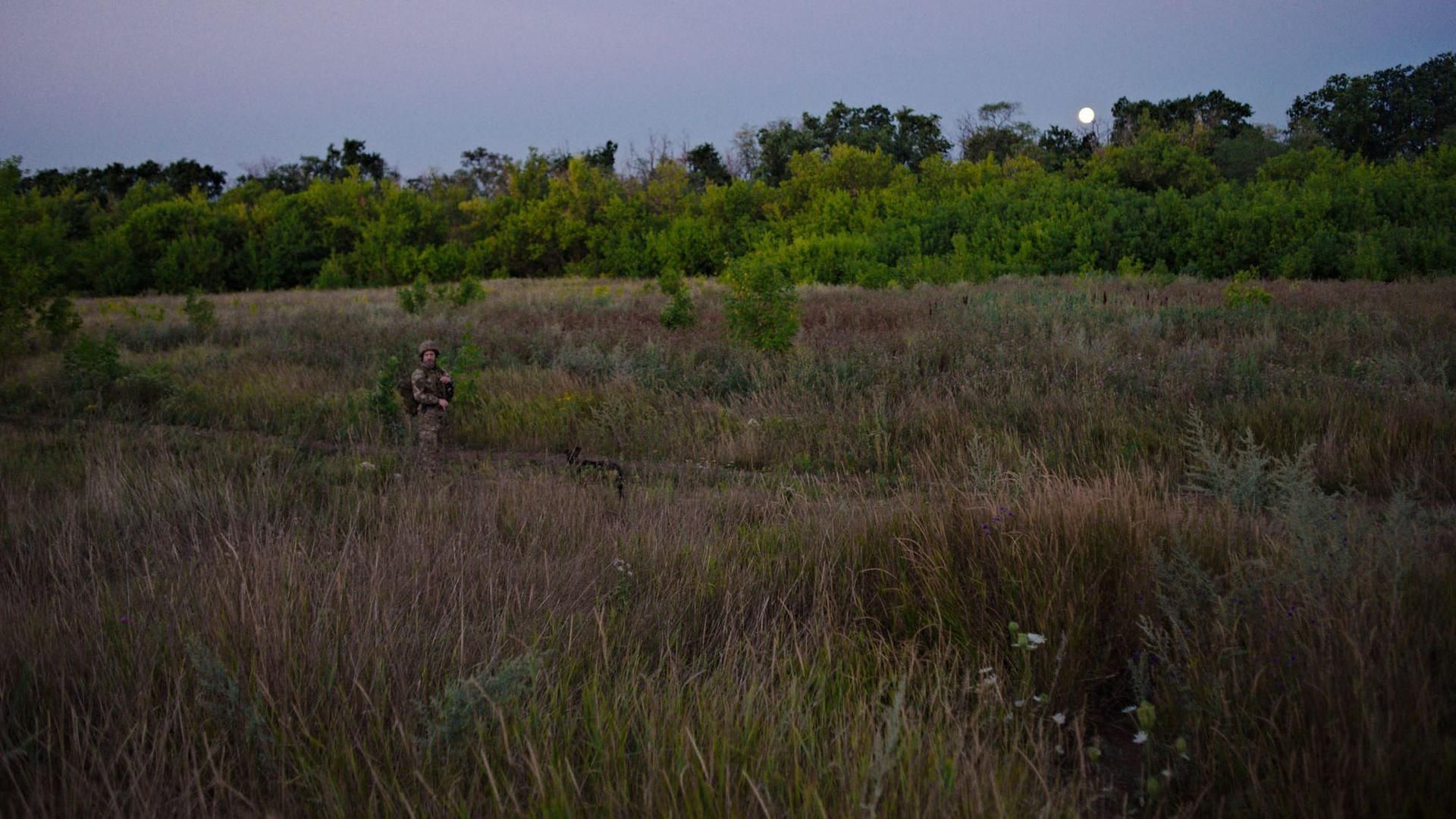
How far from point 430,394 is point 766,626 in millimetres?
5102

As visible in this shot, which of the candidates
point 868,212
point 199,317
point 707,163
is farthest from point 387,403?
point 707,163

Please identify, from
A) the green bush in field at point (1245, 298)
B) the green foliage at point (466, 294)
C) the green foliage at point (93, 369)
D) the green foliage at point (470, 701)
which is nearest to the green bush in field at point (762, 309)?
the green bush in field at point (1245, 298)

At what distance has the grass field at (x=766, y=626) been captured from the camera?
1.99 metres

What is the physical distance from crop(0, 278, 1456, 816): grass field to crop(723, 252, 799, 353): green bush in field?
13.6 feet

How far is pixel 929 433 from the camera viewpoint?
7496 millimetres

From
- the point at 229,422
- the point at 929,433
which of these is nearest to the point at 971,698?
the point at 929,433

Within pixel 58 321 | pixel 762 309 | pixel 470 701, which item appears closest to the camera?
pixel 470 701

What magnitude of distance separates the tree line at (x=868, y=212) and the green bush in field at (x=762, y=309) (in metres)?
12.1

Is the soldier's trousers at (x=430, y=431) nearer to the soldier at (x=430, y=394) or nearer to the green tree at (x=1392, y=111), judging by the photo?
the soldier at (x=430, y=394)

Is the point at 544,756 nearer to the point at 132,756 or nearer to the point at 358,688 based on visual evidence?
the point at 358,688

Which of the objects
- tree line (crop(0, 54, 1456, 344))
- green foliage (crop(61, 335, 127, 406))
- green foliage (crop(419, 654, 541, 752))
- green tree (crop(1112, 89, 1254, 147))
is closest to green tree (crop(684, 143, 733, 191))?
tree line (crop(0, 54, 1456, 344))

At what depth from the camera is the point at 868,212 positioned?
38562 millimetres

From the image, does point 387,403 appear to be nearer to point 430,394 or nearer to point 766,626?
point 430,394

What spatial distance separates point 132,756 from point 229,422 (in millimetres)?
9264
